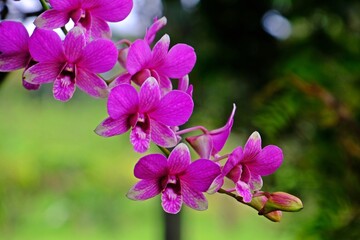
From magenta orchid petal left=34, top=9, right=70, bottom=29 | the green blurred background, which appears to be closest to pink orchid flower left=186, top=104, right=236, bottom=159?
magenta orchid petal left=34, top=9, right=70, bottom=29

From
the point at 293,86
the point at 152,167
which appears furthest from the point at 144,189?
the point at 293,86

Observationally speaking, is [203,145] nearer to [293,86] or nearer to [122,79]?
[122,79]

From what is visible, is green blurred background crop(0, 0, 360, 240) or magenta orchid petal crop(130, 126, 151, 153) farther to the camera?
green blurred background crop(0, 0, 360, 240)

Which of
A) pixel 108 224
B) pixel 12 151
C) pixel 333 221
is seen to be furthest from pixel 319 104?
pixel 108 224

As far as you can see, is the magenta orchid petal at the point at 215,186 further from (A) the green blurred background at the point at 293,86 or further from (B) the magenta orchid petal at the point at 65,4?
(A) the green blurred background at the point at 293,86

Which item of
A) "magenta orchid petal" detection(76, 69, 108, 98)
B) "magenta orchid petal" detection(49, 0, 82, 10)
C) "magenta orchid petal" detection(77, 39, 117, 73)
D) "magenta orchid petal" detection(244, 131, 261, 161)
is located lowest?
"magenta orchid petal" detection(244, 131, 261, 161)

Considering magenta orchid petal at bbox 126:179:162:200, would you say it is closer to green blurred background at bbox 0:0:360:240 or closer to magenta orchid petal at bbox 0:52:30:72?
magenta orchid petal at bbox 0:52:30:72

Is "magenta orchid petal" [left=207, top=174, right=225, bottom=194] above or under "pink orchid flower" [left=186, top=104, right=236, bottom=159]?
above
